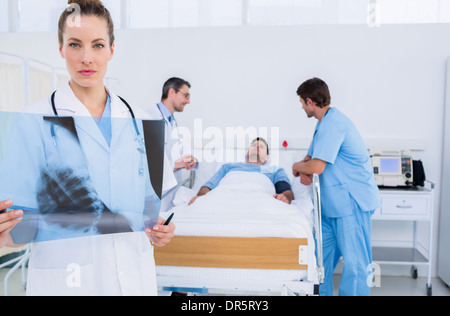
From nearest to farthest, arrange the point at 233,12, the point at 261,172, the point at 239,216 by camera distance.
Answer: the point at 233,12 → the point at 239,216 → the point at 261,172

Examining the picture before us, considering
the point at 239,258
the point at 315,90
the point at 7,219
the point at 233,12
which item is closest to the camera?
the point at 7,219

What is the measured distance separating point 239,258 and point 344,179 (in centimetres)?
66

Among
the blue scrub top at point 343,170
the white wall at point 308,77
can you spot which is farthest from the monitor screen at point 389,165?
the blue scrub top at point 343,170

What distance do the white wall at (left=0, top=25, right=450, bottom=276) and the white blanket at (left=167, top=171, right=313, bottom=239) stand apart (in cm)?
30

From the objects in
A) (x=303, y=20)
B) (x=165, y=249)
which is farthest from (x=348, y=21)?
(x=165, y=249)

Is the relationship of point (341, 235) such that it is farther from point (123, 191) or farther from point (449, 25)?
point (123, 191)

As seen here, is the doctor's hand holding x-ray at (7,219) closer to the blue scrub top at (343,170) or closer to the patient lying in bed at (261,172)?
the patient lying in bed at (261,172)

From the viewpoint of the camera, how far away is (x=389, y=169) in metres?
1.84

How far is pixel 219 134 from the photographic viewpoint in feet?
4.61

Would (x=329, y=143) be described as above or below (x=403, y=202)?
above

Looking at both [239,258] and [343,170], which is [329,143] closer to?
[343,170]

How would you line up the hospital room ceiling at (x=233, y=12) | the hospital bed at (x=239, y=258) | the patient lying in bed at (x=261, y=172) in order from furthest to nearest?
1. the patient lying in bed at (x=261, y=172)
2. the hospital bed at (x=239, y=258)
3. the hospital room ceiling at (x=233, y=12)

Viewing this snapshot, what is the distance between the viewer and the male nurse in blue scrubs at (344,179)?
4.61ft

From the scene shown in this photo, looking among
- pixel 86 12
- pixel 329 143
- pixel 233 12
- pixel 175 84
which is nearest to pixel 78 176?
pixel 86 12
